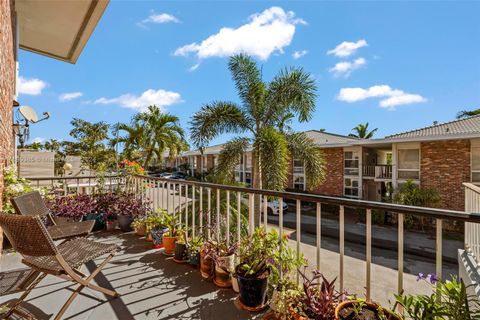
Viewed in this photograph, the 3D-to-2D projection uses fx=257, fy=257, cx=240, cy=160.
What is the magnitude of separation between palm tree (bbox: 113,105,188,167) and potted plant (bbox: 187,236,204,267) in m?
11.5

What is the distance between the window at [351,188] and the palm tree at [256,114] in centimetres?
1046

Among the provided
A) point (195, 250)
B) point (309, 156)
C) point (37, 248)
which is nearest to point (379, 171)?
point (309, 156)

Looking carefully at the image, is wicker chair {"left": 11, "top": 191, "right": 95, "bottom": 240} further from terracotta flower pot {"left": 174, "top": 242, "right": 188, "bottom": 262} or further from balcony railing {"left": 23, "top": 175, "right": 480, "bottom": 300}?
balcony railing {"left": 23, "top": 175, "right": 480, "bottom": 300}

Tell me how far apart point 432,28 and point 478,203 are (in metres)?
7.41

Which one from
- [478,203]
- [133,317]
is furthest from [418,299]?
[478,203]

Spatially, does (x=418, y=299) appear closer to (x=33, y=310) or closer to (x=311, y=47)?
(x=33, y=310)

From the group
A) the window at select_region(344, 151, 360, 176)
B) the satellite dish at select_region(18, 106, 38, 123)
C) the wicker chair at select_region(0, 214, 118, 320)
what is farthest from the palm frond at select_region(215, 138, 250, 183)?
the window at select_region(344, 151, 360, 176)

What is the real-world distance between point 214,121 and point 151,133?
24.5ft

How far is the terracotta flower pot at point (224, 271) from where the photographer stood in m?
2.34

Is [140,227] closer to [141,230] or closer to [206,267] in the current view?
[141,230]

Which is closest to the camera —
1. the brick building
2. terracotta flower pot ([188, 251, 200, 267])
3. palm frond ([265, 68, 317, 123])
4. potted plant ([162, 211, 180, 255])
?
terracotta flower pot ([188, 251, 200, 267])

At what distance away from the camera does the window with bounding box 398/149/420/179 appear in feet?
45.2

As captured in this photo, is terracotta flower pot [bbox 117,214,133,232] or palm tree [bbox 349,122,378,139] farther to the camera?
palm tree [bbox 349,122,378,139]

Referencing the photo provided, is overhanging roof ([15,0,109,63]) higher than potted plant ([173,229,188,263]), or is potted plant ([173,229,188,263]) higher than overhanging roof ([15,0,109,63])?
overhanging roof ([15,0,109,63])
